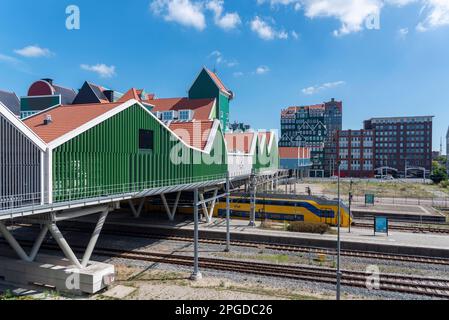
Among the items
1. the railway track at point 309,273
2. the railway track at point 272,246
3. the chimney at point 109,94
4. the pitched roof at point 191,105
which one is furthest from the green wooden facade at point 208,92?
the railway track at point 309,273

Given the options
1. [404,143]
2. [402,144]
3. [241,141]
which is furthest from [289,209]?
[404,143]

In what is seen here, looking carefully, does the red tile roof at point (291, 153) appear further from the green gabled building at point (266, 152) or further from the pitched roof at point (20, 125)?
the pitched roof at point (20, 125)

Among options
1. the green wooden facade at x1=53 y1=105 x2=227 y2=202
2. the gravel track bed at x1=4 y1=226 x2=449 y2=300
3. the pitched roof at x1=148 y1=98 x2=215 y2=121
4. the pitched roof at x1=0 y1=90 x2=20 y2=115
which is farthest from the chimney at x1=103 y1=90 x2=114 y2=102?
the green wooden facade at x1=53 y1=105 x2=227 y2=202

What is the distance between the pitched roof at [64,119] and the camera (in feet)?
51.1

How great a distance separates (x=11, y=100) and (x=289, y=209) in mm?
40454

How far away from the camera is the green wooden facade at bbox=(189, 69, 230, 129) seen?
47219 millimetres

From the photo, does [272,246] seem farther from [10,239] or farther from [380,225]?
[10,239]

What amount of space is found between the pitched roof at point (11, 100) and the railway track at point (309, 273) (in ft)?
96.6

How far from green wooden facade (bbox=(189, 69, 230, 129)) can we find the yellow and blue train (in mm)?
16386

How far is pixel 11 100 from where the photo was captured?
140ft

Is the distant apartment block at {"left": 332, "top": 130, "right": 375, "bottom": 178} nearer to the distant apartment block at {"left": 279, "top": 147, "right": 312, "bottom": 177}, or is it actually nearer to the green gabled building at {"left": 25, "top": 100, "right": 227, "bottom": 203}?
the distant apartment block at {"left": 279, "top": 147, "right": 312, "bottom": 177}
